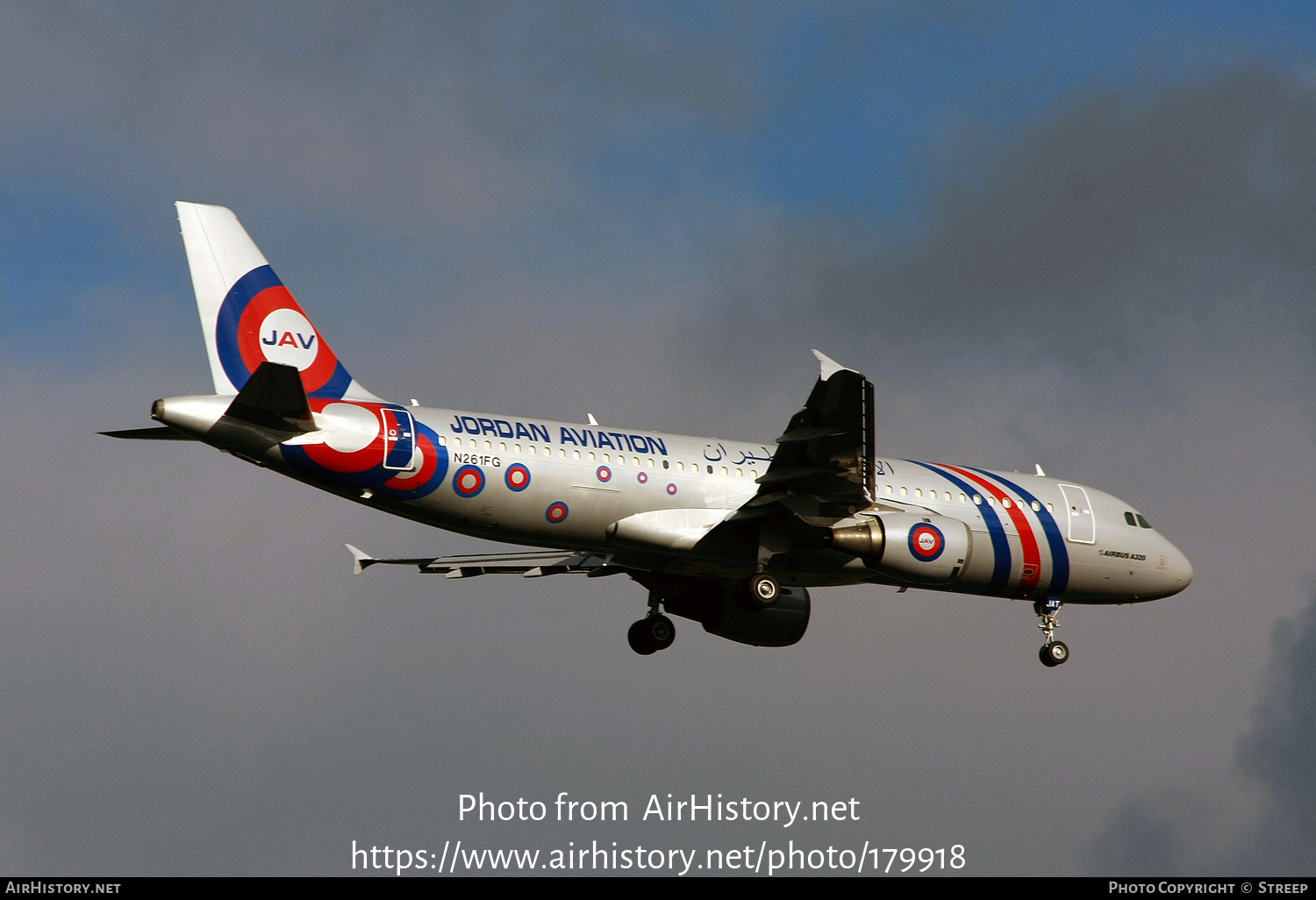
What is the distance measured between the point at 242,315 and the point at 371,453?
144 inches

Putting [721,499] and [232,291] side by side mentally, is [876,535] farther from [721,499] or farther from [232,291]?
Result: [232,291]

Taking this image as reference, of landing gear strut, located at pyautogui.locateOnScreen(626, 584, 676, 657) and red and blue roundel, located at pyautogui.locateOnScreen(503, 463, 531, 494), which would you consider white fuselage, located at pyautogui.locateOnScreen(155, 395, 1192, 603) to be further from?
landing gear strut, located at pyautogui.locateOnScreen(626, 584, 676, 657)

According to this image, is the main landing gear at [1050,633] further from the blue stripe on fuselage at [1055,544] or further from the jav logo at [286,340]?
the jav logo at [286,340]

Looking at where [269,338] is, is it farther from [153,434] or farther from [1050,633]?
[1050,633]

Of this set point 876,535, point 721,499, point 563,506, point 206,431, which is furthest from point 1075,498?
point 206,431

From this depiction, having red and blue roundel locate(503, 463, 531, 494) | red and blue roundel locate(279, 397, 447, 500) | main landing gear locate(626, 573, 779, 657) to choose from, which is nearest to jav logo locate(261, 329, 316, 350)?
red and blue roundel locate(279, 397, 447, 500)

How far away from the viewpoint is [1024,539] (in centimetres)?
3131

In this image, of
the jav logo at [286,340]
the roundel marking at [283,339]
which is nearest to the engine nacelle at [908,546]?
the roundel marking at [283,339]

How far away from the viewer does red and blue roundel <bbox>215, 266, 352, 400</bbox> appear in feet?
86.8

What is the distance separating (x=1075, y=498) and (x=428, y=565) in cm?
1388

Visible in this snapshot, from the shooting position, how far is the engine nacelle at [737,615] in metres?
33.0

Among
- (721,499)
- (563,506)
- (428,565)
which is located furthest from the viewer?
(428,565)

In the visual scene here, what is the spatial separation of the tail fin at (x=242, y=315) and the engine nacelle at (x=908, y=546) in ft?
30.4
